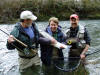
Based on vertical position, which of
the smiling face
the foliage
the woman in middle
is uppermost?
the smiling face

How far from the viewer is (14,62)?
10.8m

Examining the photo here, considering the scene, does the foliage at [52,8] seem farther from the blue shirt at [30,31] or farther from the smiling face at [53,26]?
the blue shirt at [30,31]

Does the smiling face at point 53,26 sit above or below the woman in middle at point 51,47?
above

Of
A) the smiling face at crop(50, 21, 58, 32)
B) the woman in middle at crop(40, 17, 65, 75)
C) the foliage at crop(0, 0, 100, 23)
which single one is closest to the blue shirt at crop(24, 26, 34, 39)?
the woman in middle at crop(40, 17, 65, 75)

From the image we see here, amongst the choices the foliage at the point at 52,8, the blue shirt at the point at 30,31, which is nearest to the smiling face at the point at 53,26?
the blue shirt at the point at 30,31

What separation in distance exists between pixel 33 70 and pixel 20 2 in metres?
40.0

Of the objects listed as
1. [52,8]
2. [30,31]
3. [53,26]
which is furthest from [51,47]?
[52,8]

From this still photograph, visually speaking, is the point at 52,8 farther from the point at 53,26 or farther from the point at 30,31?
the point at 30,31

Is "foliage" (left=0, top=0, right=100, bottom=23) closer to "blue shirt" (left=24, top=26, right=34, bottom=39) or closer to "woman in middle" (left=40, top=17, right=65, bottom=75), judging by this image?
"woman in middle" (left=40, top=17, right=65, bottom=75)

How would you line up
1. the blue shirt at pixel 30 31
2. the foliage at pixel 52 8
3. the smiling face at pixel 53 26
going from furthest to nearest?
the foliage at pixel 52 8, the smiling face at pixel 53 26, the blue shirt at pixel 30 31

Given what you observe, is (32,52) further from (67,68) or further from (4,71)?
(4,71)

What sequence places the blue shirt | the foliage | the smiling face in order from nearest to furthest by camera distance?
1. the blue shirt
2. the smiling face
3. the foliage

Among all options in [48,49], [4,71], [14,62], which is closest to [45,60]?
[48,49]

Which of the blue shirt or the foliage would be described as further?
the foliage
